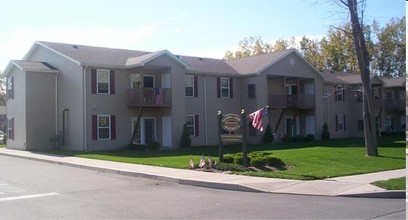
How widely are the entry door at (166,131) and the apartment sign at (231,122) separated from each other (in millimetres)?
13457

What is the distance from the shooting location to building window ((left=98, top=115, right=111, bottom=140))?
29125 mm

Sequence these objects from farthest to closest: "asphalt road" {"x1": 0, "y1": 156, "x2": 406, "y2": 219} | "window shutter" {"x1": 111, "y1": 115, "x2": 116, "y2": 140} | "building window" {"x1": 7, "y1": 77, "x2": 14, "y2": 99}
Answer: "building window" {"x1": 7, "y1": 77, "x2": 14, "y2": 99}, "window shutter" {"x1": 111, "y1": 115, "x2": 116, "y2": 140}, "asphalt road" {"x1": 0, "y1": 156, "x2": 406, "y2": 219}

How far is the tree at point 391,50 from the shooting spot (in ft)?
214

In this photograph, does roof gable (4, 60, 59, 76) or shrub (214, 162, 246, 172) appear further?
roof gable (4, 60, 59, 76)

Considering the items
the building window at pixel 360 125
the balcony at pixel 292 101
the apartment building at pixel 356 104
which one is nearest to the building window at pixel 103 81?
the balcony at pixel 292 101

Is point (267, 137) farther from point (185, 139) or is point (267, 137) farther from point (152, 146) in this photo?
point (152, 146)

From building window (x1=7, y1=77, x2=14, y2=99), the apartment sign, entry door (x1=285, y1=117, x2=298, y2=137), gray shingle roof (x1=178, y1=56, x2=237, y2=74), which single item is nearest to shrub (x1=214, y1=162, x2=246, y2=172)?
the apartment sign

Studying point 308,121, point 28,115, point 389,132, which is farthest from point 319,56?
point 28,115

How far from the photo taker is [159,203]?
10.6 meters

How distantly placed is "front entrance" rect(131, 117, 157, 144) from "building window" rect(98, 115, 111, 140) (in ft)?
6.96

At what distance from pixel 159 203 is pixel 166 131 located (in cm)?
2111

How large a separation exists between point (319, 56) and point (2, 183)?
58310 mm

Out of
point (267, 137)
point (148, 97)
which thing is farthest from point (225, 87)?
point (148, 97)

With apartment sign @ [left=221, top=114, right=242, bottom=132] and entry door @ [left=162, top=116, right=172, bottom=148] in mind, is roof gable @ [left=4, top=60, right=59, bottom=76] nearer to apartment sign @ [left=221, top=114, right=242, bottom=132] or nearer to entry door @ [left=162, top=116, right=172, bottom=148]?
entry door @ [left=162, top=116, right=172, bottom=148]
